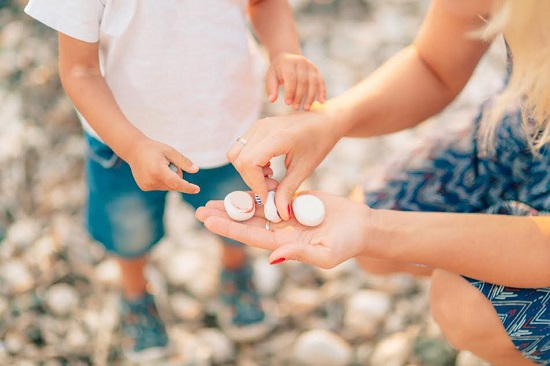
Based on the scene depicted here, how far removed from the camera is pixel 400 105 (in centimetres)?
132

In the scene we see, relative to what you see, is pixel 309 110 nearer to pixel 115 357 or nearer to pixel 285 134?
pixel 285 134

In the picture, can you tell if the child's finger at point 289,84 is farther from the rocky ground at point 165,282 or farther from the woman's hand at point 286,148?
the rocky ground at point 165,282

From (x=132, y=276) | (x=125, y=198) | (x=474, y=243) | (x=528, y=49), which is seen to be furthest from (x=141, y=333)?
(x=528, y=49)

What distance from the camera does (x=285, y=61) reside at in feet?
3.88

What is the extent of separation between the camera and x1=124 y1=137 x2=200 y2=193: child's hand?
3.32 ft

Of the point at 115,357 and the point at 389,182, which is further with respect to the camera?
the point at 115,357

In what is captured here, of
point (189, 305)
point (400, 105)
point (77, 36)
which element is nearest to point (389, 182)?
point (400, 105)

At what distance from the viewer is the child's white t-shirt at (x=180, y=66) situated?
3.57ft

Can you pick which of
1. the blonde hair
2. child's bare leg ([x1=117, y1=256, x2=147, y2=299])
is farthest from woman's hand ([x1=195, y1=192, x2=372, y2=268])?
child's bare leg ([x1=117, y1=256, x2=147, y2=299])

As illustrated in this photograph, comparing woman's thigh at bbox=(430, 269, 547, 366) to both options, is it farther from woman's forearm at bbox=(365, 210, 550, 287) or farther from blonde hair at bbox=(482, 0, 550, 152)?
blonde hair at bbox=(482, 0, 550, 152)

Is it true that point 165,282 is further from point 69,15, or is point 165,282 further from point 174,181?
point 69,15

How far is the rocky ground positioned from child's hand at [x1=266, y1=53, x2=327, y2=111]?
329 mm

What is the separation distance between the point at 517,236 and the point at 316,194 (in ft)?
1.10

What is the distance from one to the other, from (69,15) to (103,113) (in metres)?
0.16
